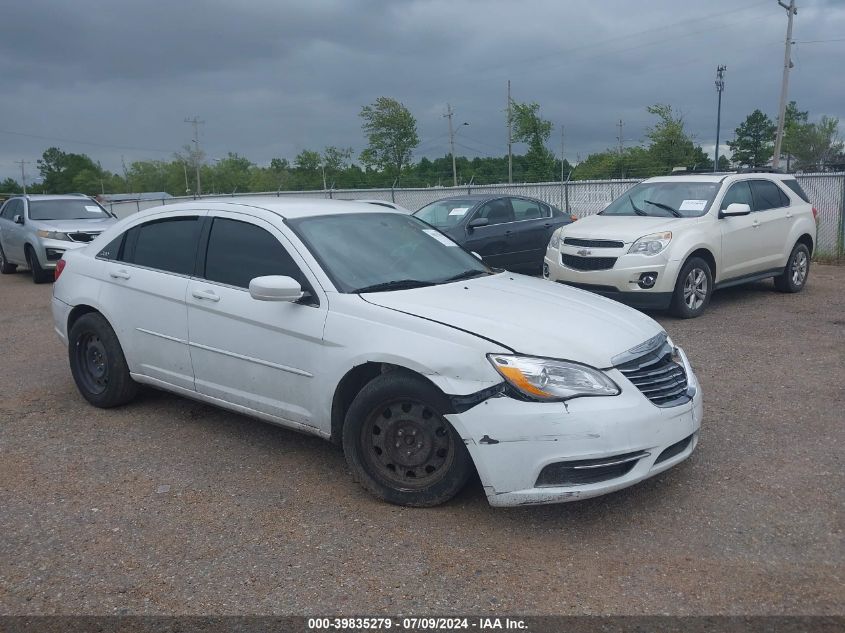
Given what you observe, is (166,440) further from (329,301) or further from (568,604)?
(568,604)

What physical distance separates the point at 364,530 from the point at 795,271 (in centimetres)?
889

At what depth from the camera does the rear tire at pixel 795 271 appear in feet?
34.8

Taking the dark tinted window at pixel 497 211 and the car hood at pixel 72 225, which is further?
the car hood at pixel 72 225

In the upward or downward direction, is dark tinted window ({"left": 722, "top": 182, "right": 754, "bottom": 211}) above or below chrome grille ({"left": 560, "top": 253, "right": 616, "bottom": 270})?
above

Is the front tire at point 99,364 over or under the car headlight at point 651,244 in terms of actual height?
under

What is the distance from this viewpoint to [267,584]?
337 centimetres

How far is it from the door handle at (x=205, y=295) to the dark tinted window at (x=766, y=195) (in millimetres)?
7699

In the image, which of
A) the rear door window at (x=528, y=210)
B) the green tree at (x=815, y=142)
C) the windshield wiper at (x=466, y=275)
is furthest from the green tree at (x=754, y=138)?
the windshield wiper at (x=466, y=275)

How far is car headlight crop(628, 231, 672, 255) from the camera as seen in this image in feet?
29.1

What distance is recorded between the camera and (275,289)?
4.30m

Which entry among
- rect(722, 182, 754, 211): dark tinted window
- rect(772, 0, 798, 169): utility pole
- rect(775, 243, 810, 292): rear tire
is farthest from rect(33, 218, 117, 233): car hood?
rect(772, 0, 798, 169): utility pole

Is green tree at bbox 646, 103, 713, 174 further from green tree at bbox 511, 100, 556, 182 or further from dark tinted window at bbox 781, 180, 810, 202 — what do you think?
dark tinted window at bbox 781, 180, 810, 202

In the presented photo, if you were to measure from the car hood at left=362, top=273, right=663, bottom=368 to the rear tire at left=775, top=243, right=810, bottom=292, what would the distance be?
6.87 m

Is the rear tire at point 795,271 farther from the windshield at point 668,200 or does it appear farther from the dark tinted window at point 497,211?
the dark tinted window at point 497,211
